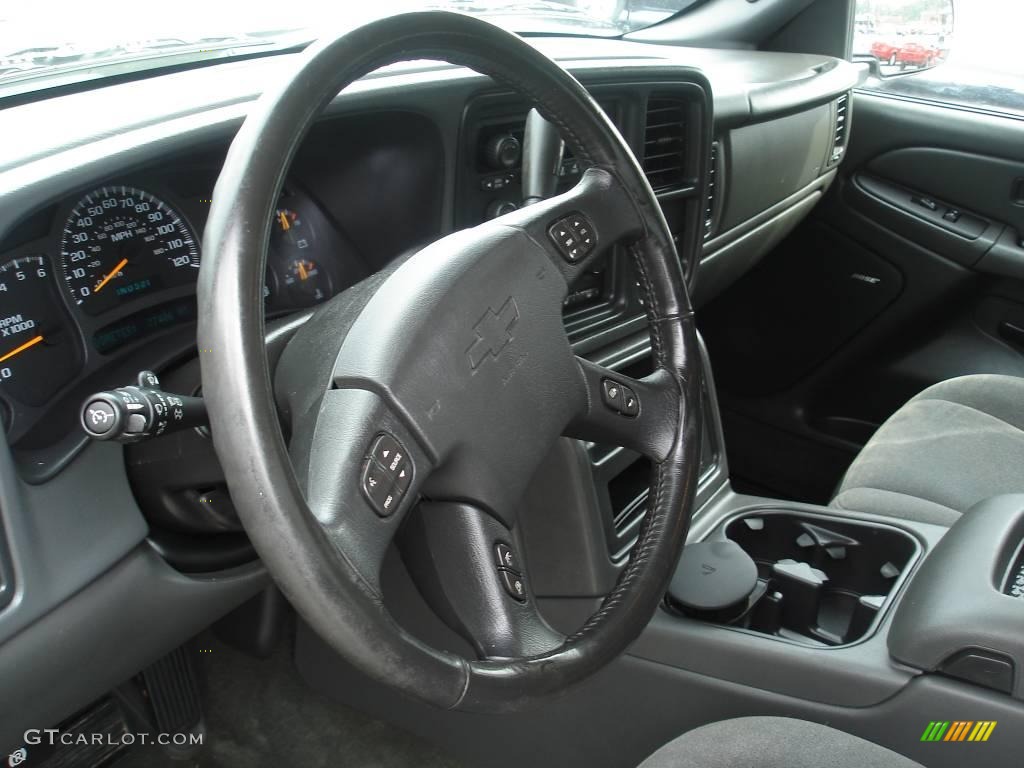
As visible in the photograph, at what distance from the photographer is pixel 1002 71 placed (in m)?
2.48

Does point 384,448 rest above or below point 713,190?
above

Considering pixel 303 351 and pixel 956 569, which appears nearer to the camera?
pixel 303 351

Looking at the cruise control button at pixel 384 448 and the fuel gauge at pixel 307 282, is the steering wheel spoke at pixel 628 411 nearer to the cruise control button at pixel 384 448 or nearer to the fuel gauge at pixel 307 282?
the cruise control button at pixel 384 448

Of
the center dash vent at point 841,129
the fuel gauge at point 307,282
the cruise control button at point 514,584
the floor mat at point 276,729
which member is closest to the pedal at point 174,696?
the floor mat at point 276,729

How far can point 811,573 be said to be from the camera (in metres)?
1.31

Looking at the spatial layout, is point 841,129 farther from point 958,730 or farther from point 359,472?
point 359,472

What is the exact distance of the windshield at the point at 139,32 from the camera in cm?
121

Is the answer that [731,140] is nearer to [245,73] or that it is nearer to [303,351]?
[245,73]

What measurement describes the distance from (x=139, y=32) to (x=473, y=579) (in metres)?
0.95

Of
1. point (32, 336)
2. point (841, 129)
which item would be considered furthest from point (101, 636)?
point (841, 129)

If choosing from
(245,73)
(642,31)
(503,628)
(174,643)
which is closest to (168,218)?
(245,73)

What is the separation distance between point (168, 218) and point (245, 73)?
242 millimetres

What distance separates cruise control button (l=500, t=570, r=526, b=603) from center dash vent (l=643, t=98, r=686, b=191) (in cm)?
94

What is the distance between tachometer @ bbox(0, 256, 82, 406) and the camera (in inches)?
35.6
